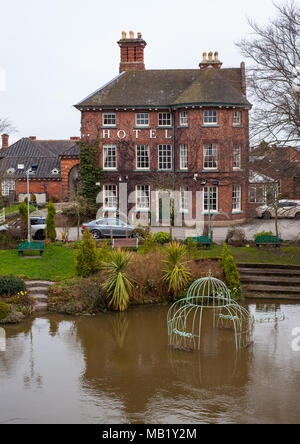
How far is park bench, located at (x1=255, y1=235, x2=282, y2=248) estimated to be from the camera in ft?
75.7

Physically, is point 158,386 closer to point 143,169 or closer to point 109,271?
point 109,271

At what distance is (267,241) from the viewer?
23188 mm

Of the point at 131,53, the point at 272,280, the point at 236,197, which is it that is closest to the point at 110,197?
the point at 236,197

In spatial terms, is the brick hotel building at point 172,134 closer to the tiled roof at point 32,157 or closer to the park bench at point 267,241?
the park bench at point 267,241

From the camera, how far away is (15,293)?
54.9 ft

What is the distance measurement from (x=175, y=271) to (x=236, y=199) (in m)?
15.8

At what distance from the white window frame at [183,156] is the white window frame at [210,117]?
2.11m

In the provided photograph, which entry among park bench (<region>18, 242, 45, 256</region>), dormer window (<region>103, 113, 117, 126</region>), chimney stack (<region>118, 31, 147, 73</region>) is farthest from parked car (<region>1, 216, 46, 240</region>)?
chimney stack (<region>118, 31, 147, 73</region>)

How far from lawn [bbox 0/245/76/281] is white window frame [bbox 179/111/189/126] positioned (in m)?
13.5

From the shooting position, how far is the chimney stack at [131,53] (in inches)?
1366

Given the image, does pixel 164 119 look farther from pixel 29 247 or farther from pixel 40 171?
pixel 40 171

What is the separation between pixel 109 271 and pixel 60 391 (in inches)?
261

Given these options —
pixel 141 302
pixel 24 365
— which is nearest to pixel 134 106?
pixel 141 302

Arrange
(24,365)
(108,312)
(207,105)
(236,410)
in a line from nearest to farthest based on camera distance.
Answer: (236,410), (24,365), (108,312), (207,105)
